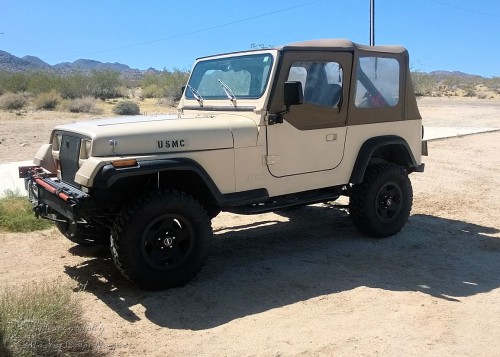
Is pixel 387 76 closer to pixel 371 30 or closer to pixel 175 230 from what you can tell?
pixel 175 230

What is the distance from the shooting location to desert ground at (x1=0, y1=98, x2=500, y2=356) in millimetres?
3994

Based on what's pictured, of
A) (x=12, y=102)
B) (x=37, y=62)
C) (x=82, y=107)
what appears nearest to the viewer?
(x=82, y=107)

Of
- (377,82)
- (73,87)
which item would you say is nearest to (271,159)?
(377,82)

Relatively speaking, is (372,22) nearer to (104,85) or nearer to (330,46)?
(330,46)

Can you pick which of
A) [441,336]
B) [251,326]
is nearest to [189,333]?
[251,326]

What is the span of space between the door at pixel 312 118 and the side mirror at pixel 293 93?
0.23 metres

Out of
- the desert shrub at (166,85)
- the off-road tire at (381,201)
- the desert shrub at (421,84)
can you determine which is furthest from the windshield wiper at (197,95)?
the desert shrub at (421,84)

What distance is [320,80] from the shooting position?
591 cm

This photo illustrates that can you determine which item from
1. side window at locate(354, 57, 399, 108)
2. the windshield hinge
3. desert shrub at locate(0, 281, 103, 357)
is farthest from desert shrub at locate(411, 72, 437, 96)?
desert shrub at locate(0, 281, 103, 357)

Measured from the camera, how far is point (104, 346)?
3.88 m

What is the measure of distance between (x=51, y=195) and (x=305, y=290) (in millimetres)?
2422

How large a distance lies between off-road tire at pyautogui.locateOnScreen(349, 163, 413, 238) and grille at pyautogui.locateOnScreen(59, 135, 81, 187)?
10.3 feet

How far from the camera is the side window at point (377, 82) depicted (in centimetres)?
626

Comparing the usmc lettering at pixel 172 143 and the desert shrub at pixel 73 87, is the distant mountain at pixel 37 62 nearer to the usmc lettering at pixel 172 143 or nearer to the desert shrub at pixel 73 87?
the desert shrub at pixel 73 87
